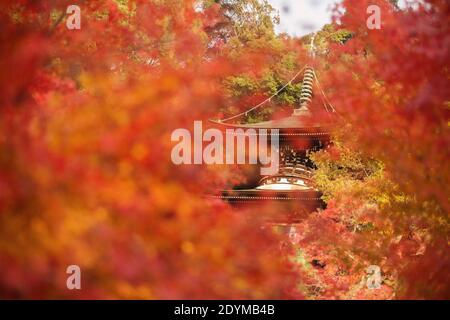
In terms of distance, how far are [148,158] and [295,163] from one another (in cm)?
653

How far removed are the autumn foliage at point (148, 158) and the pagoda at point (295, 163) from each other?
9.48 feet

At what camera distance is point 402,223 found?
3543mm

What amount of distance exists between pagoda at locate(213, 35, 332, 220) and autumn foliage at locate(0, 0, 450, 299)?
2.89m

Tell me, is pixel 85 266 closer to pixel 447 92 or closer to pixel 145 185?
pixel 145 185

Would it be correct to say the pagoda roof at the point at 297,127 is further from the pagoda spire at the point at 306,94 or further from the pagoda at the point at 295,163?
the pagoda spire at the point at 306,94

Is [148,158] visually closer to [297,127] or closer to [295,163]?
[297,127]

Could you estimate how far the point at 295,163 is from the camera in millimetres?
8633

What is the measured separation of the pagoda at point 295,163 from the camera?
776cm

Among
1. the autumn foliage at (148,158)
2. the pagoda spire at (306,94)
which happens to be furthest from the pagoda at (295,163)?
the autumn foliage at (148,158)

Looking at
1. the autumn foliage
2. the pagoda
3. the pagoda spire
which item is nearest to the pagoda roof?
the pagoda

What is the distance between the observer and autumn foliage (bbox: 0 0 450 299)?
2082 millimetres

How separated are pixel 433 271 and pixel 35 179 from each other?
2.20 meters

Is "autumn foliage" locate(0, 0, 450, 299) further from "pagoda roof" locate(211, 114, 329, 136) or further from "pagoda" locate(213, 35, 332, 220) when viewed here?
"pagoda roof" locate(211, 114, 329, 136)
